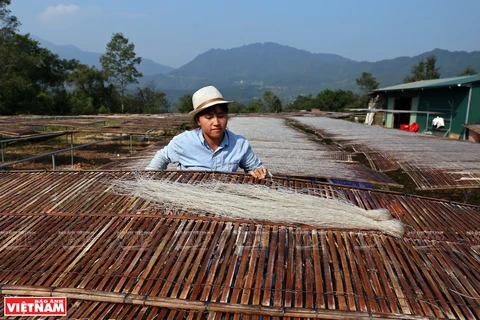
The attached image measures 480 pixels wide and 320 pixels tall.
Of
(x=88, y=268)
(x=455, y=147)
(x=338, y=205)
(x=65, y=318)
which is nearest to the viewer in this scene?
(x=65, y=318)

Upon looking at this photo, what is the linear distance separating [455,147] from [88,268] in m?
6.83

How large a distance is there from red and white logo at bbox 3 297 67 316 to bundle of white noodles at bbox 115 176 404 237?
2.35 ft

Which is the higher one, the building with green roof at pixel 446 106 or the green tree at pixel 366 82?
the green tree at pixel 366 82

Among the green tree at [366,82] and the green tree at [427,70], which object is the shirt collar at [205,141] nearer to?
the green tree at [427,70]

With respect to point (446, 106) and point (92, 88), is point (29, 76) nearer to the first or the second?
point (92, 88)

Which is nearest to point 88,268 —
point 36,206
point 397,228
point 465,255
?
point 36,206

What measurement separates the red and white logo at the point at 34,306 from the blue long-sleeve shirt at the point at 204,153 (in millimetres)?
1350

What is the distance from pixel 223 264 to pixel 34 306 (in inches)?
26.4

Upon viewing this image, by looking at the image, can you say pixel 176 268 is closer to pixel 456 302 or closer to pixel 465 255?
pixel 456 302

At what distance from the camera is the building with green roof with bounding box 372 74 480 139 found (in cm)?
1266

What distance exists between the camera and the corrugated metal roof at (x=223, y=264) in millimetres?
1104

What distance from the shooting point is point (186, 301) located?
1.11 meters

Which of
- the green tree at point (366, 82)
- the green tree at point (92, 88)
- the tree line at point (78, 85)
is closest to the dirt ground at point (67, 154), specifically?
the tree line at point (78, 85)

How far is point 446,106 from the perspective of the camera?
13898 mm
